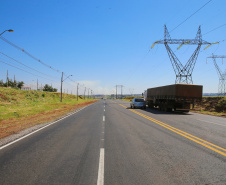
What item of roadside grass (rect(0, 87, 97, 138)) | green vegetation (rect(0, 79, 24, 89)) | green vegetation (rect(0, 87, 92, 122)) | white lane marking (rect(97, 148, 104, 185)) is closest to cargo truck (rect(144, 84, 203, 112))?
roadside grass (rect(0, 87, 97, 138))

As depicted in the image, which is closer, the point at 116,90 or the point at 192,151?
the point at 192,151

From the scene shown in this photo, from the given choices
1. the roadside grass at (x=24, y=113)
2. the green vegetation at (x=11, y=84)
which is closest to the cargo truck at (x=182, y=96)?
the roadside grass at (x=24, y=113)

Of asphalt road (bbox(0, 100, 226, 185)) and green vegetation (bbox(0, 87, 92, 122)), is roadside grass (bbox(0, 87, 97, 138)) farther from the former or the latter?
asphalt road (bbox(0, 100, 226, 185))

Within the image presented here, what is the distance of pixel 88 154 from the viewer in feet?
16.5

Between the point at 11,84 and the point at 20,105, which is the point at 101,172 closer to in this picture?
the point at 20,105

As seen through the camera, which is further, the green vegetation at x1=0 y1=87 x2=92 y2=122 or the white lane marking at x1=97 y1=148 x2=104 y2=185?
the green vegetation at x1=0 y1=87 x2=92 y2=122

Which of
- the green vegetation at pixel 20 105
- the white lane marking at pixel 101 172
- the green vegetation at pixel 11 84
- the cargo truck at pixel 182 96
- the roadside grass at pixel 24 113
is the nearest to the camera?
the white lane marking at pixel 101 172

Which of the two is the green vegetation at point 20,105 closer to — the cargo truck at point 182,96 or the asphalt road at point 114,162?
the asphalt road at point 114,162

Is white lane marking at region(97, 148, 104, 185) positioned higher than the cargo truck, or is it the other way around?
the cargo truck

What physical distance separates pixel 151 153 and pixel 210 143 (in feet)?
8.71

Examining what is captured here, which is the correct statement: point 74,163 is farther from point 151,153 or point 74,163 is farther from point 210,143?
point 210,143

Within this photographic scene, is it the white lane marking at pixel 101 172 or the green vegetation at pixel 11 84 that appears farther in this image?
the green vegetation at pixel 11 84

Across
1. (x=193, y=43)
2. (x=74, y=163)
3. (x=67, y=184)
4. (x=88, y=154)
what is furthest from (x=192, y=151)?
(x=193, y=43)

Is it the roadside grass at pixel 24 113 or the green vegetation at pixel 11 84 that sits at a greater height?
the green vegetation at pixel 11 84
